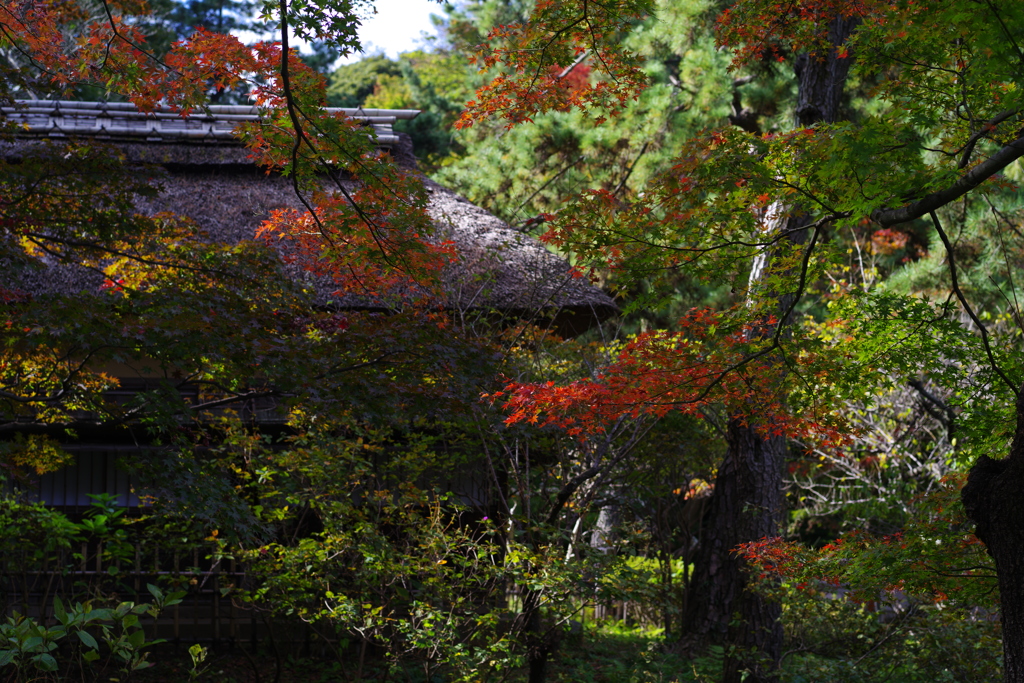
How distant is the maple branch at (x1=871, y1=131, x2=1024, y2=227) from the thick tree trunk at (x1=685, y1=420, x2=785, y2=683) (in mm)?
3220

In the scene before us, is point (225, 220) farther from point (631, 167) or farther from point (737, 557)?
point (631, 167)

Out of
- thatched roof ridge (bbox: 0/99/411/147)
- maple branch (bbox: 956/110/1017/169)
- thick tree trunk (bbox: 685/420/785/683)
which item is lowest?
thick tree trunk (bbox: 685/420/785/683)

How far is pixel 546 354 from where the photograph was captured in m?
7.06

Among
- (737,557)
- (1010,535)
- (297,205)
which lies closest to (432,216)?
(297,205)

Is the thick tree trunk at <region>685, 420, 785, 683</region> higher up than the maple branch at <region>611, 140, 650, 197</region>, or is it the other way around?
the maple branch at <region>611, 140, 650, 197</region>

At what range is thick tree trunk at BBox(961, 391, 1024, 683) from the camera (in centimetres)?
304

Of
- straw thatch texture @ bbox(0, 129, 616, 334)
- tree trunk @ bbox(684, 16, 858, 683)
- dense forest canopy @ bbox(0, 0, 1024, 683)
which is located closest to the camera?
dense forest canopy @ bbox(0, 0, 1024, 683)

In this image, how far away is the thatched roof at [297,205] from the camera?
23.6 ft

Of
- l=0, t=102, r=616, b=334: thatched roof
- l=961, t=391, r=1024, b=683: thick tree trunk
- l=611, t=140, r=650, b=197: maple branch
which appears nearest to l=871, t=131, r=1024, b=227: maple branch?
l=961, t=391, r=1024, b=683: thick tree trunk

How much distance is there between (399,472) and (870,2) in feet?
14.8

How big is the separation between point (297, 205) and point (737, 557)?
221 inches

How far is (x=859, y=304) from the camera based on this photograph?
4754 millimetres

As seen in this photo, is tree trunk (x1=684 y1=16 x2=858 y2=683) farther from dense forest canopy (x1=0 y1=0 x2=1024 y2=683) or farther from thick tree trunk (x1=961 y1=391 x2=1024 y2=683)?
thick tree trunk (x1=961 y1=391 x2=1024 y2=683)

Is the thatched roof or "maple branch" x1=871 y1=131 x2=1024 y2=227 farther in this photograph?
the thatched roof
